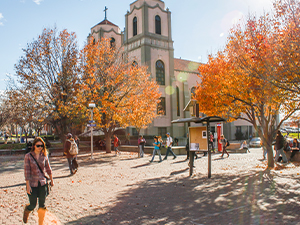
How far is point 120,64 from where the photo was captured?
23.3 meters

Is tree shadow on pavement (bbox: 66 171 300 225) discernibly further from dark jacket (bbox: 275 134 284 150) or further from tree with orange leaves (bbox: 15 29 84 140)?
tree with orange leaves (bbox: 15 29 84 140)

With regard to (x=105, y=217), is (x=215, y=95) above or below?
above

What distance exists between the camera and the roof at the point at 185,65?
44.5 meters

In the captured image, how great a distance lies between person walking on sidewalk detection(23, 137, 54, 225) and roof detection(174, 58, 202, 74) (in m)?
38.6

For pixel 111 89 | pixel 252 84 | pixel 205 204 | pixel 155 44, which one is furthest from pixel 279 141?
A: pixel 155 44

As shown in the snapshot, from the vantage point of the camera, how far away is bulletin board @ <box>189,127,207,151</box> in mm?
10977

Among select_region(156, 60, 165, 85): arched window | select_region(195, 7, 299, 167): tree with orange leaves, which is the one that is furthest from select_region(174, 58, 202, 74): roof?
select_region(195, 7, 299, 167): tree with orange leaves

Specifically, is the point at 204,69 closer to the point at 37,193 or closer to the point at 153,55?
the point at 37,193

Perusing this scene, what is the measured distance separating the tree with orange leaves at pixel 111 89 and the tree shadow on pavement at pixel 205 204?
39.5ft

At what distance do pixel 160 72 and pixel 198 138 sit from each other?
1167 inches

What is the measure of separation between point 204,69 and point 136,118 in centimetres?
655

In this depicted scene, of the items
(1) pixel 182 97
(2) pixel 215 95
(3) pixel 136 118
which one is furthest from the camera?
(1) pixel 182 97

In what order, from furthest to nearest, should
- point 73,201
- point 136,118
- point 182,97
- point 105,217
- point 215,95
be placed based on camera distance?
1. point 182,97
2. point 136,118
3. point 215,95
4. point 73,201
5. point 105,217

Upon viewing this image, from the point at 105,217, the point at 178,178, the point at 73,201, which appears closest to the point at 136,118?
the point at 178,178
